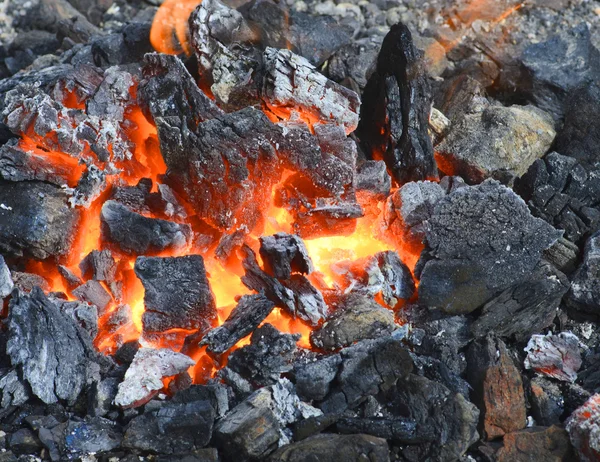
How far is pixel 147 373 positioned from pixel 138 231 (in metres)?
1.05

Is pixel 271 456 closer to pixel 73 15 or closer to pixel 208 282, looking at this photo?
pixel 208 282

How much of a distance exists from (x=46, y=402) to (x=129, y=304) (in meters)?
0.91

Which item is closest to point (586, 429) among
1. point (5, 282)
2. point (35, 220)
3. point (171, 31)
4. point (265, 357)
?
point (265, 357)

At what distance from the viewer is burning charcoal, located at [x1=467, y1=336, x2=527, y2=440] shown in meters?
4.00

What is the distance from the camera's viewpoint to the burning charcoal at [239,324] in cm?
436

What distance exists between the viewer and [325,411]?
13.4ft

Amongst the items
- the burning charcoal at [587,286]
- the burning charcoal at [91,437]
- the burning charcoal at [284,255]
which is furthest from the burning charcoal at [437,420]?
the burning charcoal at [91,437]

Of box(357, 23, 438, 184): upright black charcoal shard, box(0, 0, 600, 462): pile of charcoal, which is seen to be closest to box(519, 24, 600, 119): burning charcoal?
box(0, 0, 600, 462): pile of charcoal

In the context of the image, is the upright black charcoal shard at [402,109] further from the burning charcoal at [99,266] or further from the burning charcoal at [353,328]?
the burning charcoal at [99,266]

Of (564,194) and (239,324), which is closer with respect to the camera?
(239,324)

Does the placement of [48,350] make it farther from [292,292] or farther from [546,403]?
[546,403]

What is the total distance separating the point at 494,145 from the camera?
5461 millimetres

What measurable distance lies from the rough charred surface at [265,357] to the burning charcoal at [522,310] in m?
1.18

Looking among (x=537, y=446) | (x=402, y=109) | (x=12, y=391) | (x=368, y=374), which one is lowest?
(x=12, y=391)
